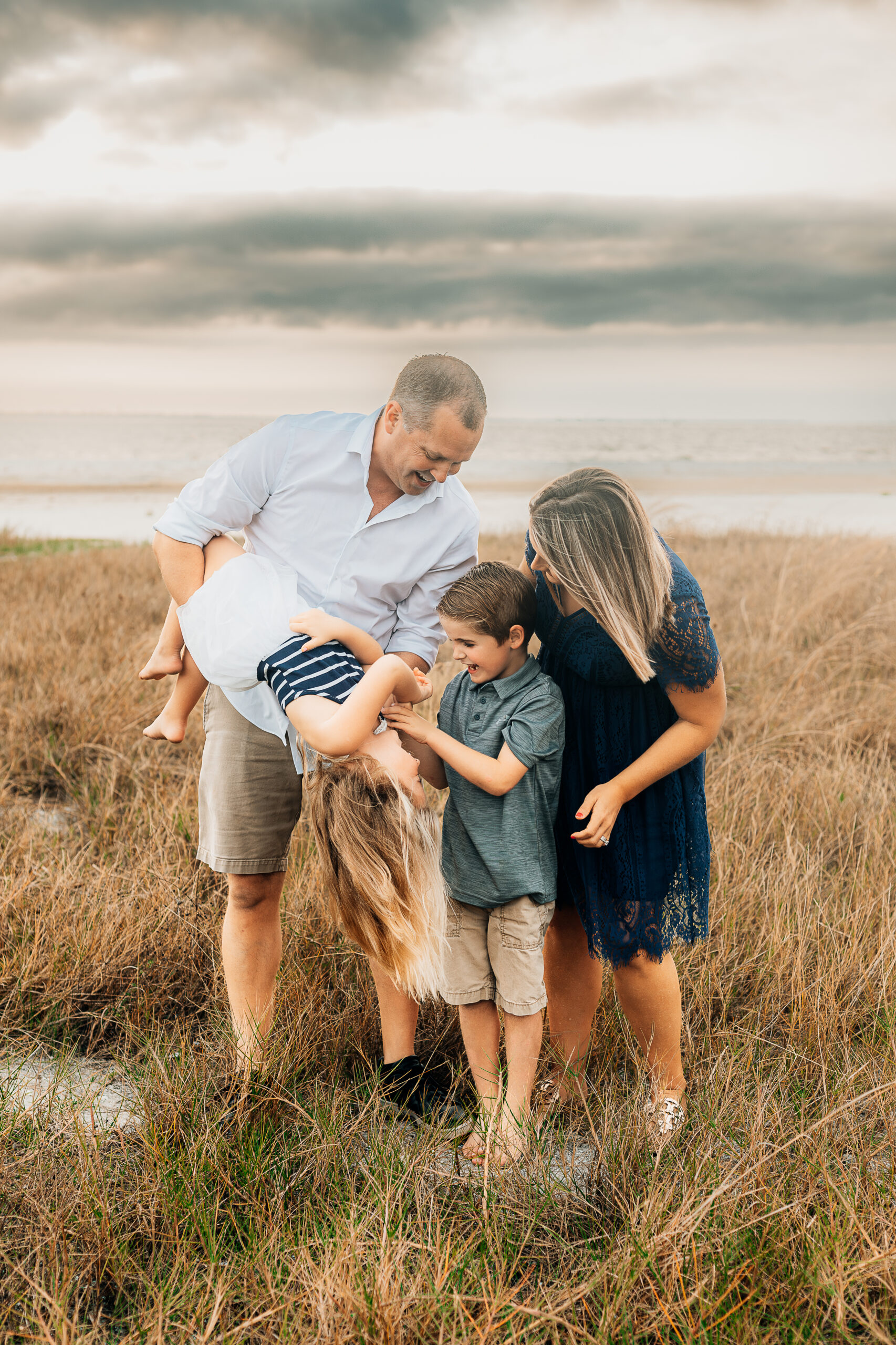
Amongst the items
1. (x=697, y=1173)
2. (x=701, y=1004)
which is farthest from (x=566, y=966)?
(x=697, y=1173)

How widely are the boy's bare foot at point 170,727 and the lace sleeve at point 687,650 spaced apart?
53.8 inches

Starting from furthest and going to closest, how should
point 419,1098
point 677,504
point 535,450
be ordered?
point 535,450 < point 677,504 < point 419,1098

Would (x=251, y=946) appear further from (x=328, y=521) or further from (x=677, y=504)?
(x=677, y=504)

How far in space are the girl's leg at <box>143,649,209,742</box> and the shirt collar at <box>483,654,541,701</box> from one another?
0.95 meters

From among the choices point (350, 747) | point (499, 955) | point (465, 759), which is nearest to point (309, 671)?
point (350, 747)

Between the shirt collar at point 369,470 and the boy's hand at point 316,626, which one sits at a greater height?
the shirt collar at point 369,470

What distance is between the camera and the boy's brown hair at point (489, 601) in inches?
89.1

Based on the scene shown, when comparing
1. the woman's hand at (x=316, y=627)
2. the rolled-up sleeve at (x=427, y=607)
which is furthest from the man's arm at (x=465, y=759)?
the rolled-up sleeve at (x=427, y=607)

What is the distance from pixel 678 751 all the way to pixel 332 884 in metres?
0.93

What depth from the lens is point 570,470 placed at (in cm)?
259

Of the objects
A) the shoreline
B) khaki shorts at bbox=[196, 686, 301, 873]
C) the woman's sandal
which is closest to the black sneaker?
the woman's sandal

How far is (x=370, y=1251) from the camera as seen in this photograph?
1820 millimetres

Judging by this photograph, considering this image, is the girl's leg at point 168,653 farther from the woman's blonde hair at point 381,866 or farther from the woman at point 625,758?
the woman at point 625,758

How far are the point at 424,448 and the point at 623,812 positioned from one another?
3.70 ft
